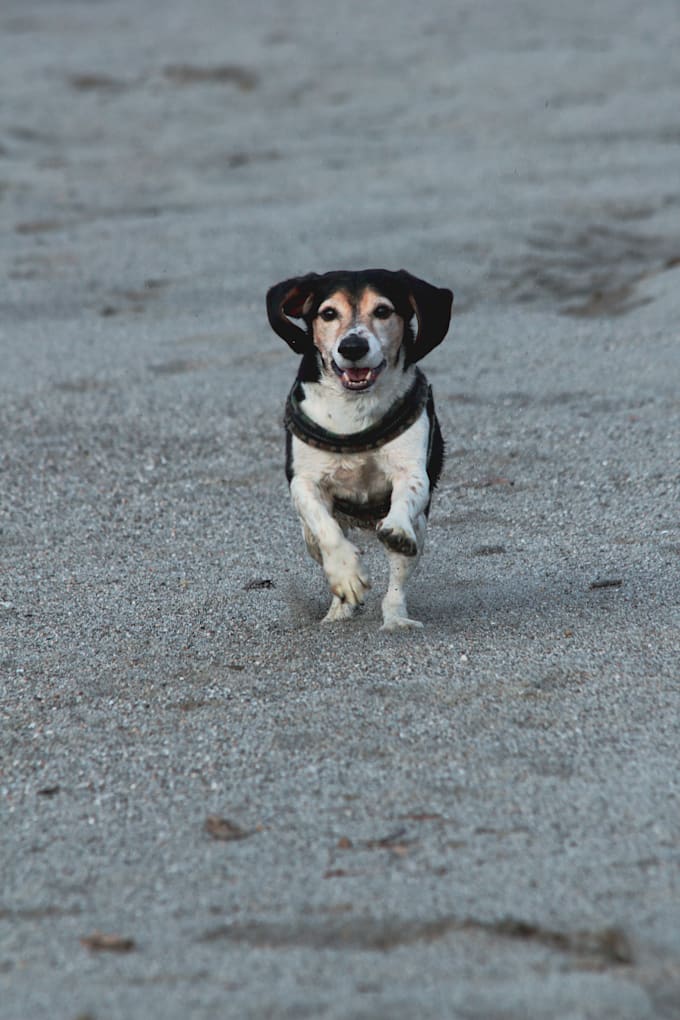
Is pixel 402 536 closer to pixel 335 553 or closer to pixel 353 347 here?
pixel 335 553

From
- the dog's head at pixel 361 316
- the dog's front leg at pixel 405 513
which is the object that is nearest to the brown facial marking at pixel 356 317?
the dog's head at pixel 361 316

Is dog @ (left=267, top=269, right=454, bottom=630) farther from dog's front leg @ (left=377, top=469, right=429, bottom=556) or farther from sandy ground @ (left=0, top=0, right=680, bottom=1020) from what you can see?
sandy ground @ (left=0, top=0, right=680, bottom=1020)

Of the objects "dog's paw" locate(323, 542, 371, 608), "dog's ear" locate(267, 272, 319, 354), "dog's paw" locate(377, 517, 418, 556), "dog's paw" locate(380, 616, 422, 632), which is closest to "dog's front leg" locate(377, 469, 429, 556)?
"dog's paw" locate(377, 517, 418, 556)

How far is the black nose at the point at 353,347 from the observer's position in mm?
4762

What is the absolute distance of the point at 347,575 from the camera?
4.73m

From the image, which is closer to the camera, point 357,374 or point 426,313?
point 357,374

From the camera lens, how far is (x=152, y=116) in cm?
1506

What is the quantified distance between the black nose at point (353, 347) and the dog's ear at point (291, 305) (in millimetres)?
285

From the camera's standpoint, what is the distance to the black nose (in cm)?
476

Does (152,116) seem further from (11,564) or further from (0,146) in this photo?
(11,564)

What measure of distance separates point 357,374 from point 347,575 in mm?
634

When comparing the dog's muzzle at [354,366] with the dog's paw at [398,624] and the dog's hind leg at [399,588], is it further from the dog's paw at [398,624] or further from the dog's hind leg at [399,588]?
the dog's paw at [398,624]

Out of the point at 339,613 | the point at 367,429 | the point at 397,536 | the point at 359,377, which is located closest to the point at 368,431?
the point at 367,429

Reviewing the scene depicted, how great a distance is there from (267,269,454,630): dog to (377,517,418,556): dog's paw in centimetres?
9
